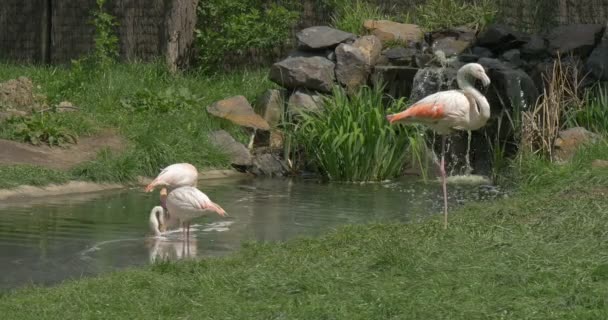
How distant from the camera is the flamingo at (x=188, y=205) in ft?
28.1

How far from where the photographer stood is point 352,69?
14867 millimetres

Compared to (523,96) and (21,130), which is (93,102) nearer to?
A: (21,130)

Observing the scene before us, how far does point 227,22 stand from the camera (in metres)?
17.3

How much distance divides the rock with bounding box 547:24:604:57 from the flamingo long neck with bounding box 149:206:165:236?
21.8ft

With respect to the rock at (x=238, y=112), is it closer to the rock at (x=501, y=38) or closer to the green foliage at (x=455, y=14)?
the green foliage at (x=455, y=14)

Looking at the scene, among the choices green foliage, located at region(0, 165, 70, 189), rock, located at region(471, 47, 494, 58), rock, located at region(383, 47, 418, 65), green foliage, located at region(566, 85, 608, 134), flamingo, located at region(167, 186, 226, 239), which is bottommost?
green foliage, located at region(0, 165, 70, 189)

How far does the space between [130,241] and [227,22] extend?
29.5 ft

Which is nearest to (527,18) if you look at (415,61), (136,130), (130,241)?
(415,61)

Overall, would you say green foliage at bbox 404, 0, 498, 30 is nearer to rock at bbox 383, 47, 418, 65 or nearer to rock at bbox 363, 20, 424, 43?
rock at bbox 363, 20, 424, 43

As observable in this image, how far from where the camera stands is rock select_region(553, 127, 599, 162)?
11.6m

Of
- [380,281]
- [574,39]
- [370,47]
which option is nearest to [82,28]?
[370,47]

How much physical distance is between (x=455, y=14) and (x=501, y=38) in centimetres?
148

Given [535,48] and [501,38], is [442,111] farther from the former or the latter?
[501,38]

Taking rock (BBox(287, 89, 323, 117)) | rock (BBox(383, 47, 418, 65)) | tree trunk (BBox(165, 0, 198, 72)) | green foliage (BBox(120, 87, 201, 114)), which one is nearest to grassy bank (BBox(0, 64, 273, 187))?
green foliage (BBox(120, 87, 201, 114))
